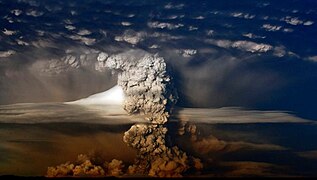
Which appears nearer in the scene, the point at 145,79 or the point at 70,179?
the point at 70,179

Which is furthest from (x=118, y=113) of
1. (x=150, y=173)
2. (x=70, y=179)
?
(x=70, y=179)

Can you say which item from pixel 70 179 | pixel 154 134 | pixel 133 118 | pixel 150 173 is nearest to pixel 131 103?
pixel 133 118

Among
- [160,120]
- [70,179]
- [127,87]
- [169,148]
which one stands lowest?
[169,148]

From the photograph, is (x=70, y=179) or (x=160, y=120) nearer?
(x=70, y=179)

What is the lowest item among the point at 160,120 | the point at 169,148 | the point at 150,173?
the point at 150,173

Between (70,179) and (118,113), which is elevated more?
(70,179)

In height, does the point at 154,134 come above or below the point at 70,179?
below

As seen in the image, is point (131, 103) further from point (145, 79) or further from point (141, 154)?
point (141, 154)

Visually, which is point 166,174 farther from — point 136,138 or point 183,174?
point 136,138
